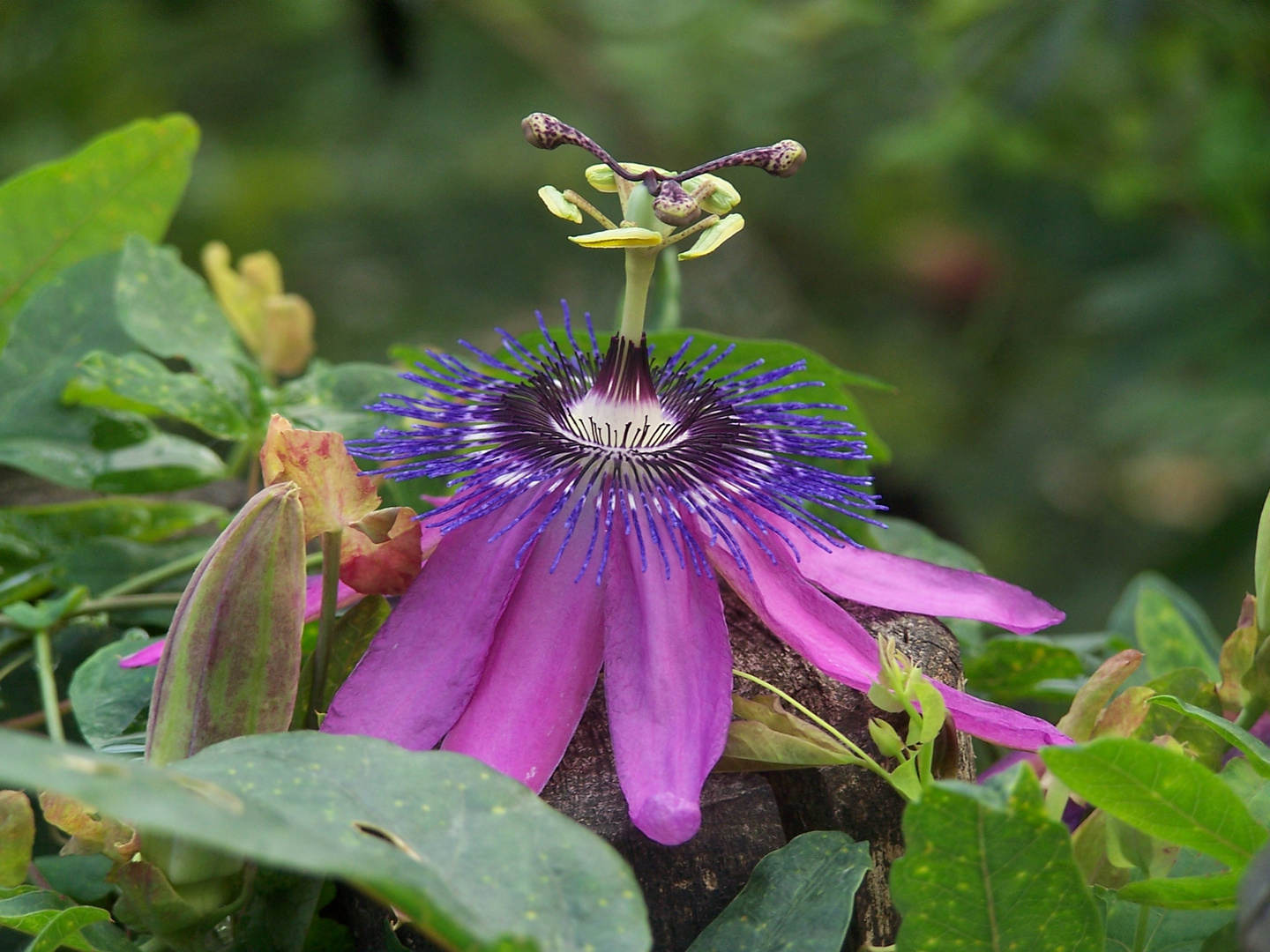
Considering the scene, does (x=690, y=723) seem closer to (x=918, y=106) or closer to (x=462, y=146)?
(x=918, y=106)

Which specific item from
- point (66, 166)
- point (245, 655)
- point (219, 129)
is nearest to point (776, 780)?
point (245, 655)

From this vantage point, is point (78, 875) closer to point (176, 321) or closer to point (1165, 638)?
point (176, 321)

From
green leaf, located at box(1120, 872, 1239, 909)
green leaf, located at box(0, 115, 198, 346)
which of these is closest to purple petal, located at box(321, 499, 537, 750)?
green leaf, located at box(1120, 872, 1239, 909)

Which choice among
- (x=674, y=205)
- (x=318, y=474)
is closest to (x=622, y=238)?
(x=674, y=205)

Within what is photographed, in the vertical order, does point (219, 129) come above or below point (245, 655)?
below

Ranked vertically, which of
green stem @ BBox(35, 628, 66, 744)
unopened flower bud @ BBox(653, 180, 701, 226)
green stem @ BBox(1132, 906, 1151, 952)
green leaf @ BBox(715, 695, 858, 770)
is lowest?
green stem @ BBox(35, 628, 66, 744)

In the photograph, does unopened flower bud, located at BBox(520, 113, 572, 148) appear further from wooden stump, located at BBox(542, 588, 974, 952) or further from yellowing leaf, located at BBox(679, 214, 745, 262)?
wooden stump, located at BBox(542, 588, 974, 952)

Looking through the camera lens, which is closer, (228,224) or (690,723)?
(690,723)
